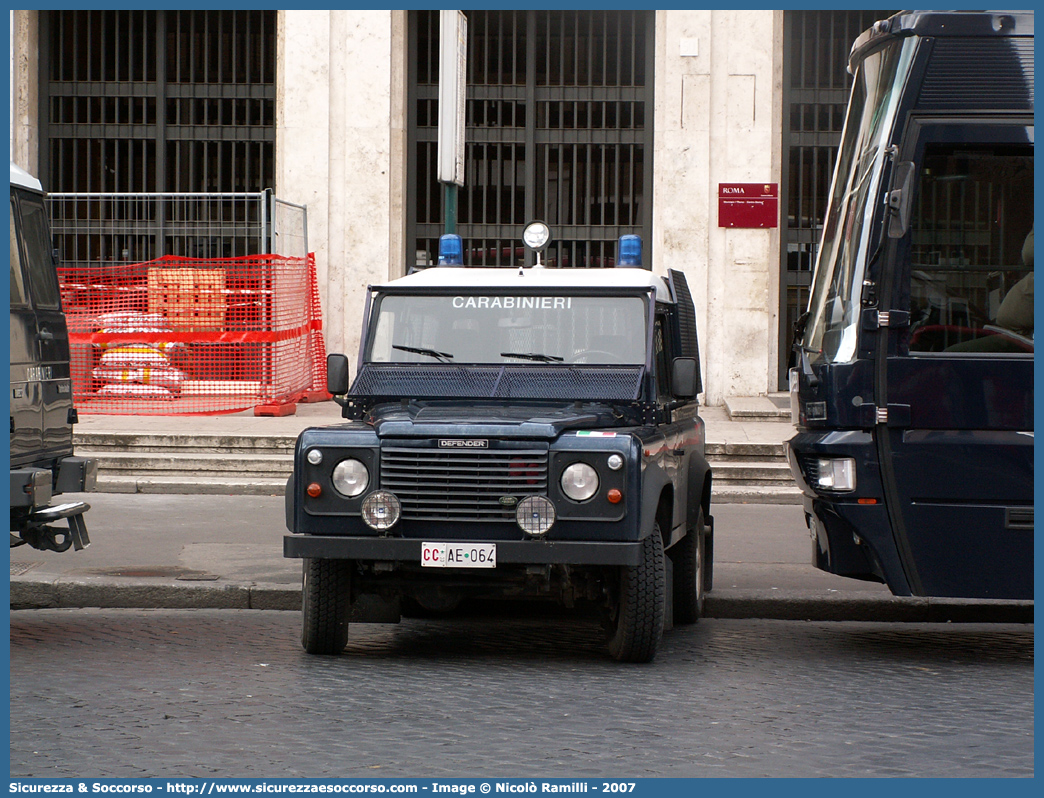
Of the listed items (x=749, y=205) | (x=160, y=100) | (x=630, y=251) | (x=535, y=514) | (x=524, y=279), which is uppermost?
(x=160, y=100)

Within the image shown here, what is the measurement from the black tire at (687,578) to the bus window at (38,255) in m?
3.87

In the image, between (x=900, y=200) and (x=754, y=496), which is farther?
(x=754, y=496)

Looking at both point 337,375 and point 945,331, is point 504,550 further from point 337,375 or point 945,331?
point 945,331

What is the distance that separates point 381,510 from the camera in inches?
253

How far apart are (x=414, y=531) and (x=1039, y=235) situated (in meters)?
3.18

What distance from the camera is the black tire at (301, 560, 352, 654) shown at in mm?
6641

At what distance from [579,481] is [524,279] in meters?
1.73

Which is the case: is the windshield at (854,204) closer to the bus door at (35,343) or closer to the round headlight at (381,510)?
the round headlight at (381,510)

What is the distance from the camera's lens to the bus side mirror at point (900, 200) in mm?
6445

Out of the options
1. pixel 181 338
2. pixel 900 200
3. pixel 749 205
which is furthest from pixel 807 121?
pixel 900 200

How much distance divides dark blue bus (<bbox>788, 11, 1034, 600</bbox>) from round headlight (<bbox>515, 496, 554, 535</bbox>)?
1410mm

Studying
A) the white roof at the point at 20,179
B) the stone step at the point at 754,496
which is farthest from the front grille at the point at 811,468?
the stone step at the point at 754,496

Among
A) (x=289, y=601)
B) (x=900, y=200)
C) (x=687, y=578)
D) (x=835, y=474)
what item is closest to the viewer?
(x=900, y=200)

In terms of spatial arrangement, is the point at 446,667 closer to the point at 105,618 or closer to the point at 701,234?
the point at 105,618
